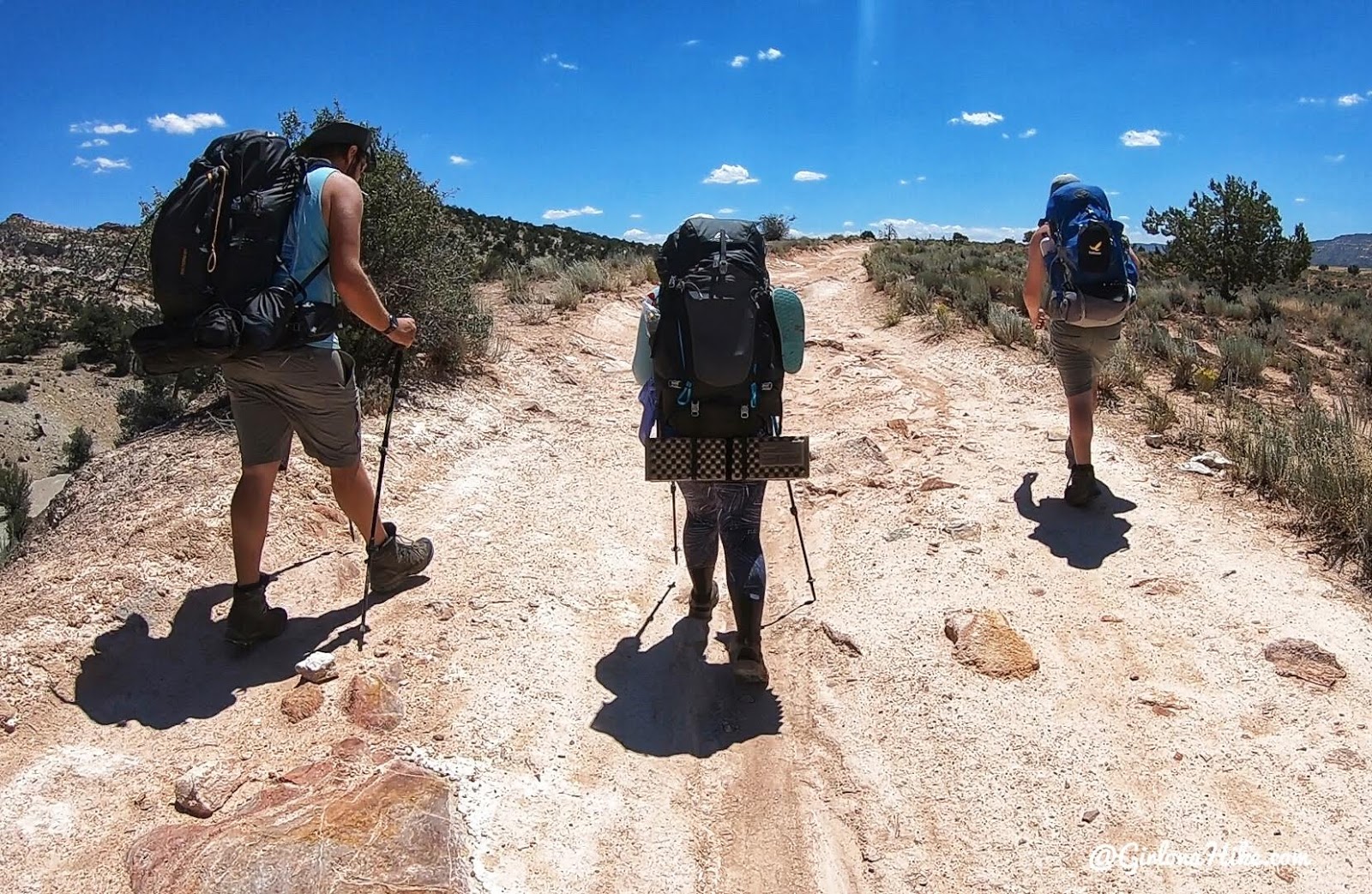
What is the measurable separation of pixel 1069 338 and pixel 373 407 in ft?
15.1

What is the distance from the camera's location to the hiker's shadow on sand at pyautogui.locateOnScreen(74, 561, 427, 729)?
3.21m

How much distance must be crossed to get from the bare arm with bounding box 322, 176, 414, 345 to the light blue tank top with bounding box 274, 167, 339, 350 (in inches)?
1.1

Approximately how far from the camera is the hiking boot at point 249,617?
354 centimetres

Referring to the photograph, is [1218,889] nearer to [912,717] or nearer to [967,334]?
→ [912,717]

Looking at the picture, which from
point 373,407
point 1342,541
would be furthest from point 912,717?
point 373,407

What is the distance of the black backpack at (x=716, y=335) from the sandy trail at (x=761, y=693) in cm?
117

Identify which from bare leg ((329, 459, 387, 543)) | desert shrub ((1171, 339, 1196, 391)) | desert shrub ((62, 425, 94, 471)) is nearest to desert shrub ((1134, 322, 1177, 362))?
desert shrub ((1171, 339, 1196, 391))

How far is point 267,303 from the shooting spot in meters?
3.12

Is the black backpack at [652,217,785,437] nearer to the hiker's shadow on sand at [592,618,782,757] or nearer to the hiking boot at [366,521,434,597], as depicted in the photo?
the hiker's shadow on sand at [592,618,782,757]

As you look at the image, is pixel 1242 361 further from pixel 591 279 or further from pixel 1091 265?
pixel 591 279

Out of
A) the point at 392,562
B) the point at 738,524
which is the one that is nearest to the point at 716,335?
the point at 738,524

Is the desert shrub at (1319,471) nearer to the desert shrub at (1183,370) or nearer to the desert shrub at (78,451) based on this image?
the desert shrub at (1183,370)

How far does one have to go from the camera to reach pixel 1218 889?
2.36m

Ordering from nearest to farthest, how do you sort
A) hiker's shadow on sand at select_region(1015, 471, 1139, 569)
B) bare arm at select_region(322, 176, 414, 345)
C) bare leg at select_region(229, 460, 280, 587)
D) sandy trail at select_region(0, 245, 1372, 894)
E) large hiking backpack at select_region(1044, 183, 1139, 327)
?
sandy trail at select_region(0, 245, 1372, 894) < bare arm at select_region(322, 176, 414, 345) < bare leg at select_region(229, 460, 280, 587) < hiker's shadow on sand at select_region(1015, 471, 1139, 569) < large hiking backpack at select_region(1044, 183, 1139, 327)
